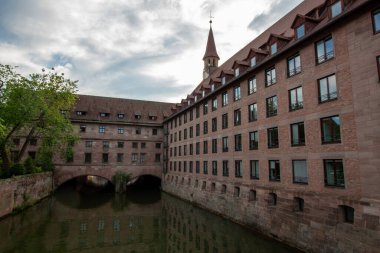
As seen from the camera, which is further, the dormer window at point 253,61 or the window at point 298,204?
the dormer window at point 253,61

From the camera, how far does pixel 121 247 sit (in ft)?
58.4

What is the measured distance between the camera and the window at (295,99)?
58.2 feet

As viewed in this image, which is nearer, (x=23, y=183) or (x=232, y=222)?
(x=232, y=222)

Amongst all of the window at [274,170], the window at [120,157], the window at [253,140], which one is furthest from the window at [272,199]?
the window at [120,157]

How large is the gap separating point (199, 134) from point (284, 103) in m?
15.9

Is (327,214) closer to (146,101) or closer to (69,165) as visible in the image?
(69,165)

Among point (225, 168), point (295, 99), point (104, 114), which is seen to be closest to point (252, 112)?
point (295, 99)

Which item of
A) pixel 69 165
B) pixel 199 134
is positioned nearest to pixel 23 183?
pixel 69 165

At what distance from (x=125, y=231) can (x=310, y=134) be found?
16.0m

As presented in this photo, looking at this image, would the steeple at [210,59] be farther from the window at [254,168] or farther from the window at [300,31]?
the window at [300,31]

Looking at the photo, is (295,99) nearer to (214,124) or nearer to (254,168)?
(254,168)

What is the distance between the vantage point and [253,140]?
22.6 m

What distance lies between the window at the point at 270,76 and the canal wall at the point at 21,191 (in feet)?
78.1

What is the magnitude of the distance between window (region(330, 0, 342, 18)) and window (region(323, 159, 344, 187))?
8484 millimetres
